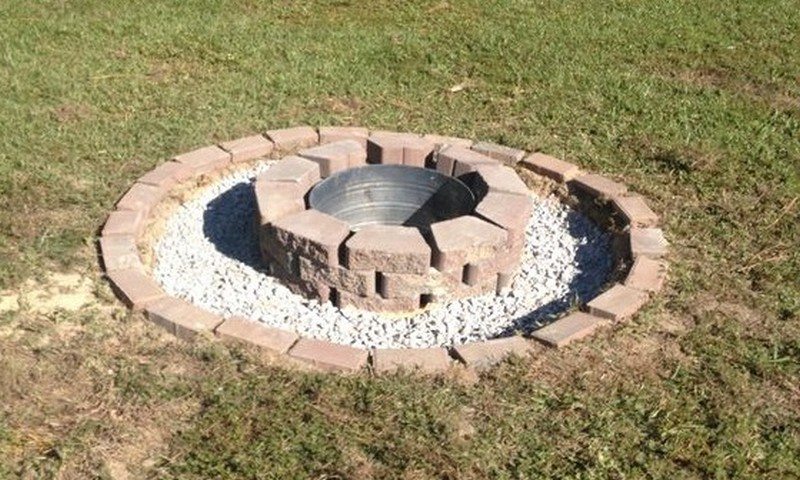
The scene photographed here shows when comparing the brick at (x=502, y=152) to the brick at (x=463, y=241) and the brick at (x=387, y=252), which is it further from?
the brick at (x=387, y=252)

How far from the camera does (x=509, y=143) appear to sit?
5629 millimetres

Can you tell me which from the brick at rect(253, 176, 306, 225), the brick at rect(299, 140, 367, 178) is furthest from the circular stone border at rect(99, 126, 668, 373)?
the brick at rect(253, 176, 306, 225)

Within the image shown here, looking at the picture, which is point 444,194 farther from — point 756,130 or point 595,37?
point 595,37

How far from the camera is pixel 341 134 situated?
5.51m

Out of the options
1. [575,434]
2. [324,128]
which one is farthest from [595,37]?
[575,434]

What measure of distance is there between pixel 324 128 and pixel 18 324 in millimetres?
2398

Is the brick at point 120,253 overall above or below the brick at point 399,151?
below

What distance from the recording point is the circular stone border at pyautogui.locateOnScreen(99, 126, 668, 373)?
11.8 ft

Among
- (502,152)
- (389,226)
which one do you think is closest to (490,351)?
(389,226)

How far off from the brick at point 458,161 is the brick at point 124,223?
1.61 meters

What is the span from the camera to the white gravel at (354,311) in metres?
4.07

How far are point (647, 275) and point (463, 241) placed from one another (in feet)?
2.87

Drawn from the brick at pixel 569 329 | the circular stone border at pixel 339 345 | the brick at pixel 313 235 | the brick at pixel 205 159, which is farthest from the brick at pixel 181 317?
the brick at pixel 205 159

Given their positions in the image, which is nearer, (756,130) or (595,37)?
(756,130)
